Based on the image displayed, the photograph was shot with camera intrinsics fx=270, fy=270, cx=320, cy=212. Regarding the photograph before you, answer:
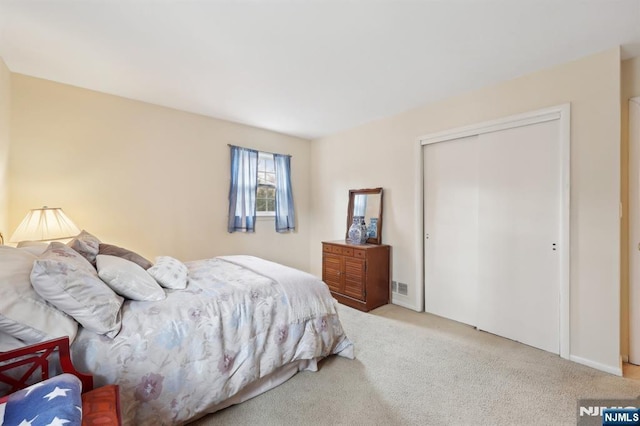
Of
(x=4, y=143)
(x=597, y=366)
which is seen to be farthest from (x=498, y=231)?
(x=4, y=143)

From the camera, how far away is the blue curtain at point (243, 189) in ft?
12.4

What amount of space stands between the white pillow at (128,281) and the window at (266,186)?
8.31ft

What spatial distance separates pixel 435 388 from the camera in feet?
6.17

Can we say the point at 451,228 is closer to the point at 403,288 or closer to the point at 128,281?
the point at 403,288

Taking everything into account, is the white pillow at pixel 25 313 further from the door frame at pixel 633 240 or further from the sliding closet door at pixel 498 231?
the door frame at pixel 633 240

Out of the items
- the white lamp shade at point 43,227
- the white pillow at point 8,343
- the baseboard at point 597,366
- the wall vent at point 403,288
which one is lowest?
the baseboard at point 597,366

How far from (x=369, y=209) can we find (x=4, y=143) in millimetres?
3758

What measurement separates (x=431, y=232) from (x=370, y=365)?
176 centimetres

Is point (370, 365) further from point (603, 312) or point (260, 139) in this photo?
point (260, 139)

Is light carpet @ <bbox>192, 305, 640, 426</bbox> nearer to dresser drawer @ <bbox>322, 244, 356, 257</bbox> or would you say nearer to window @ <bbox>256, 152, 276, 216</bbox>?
dresser drawer @ <bbox>322, 244, 356, 257</bbox>

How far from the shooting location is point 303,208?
4.71 metres

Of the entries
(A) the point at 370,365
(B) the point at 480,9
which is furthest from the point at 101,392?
(B) the point at 480,9

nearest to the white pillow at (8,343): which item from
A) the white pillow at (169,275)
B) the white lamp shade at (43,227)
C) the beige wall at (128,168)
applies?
the white pillow at (169,275)

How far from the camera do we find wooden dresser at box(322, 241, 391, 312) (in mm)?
3295
